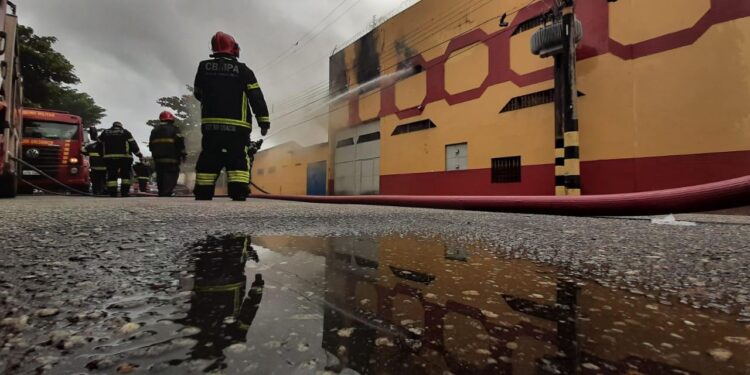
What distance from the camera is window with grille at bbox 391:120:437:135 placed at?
462 inches

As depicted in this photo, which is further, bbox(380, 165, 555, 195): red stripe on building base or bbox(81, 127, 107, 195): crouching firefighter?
bbox(81, 127, 107, 195): crouching firefighter

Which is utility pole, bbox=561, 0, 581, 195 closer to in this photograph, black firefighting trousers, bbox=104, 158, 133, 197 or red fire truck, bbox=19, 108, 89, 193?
black firefighting trousers, bbox=104, 158, 133, 197

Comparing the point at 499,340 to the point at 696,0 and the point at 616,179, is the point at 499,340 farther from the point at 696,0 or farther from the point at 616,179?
the point at 696,0

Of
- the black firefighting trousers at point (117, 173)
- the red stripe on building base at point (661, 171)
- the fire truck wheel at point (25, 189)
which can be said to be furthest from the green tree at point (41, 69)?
the red stripe on building base at point (661, 171)

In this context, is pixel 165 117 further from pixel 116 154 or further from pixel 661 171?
pixel 661 171

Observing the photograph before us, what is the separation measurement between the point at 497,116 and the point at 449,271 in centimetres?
947

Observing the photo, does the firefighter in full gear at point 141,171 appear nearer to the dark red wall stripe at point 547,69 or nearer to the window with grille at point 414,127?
the window with grille at point 414,127

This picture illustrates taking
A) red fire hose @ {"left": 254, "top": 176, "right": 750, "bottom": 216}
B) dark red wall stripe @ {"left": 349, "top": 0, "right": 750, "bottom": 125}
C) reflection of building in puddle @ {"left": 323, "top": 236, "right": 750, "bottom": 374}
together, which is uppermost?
dark red wall stripe @ {"left": 349, "top": 0, "right": 750, "bottom": 125}

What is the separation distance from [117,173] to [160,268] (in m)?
8.75

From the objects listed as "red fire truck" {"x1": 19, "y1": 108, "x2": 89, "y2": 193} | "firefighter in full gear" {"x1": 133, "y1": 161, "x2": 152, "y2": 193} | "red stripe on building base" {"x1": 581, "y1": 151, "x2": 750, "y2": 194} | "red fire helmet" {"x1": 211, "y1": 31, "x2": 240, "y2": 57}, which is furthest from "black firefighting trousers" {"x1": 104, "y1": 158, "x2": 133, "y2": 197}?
"red stripe on building base" {"x1": 581, "y1": 151, "x2": 750, "y2": 194}

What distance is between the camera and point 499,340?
0.60 meters

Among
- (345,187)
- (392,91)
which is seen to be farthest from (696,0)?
(345,187)

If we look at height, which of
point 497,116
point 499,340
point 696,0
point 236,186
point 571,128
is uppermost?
point 696,0

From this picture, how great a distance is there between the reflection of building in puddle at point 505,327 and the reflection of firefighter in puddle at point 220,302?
0.53ft
